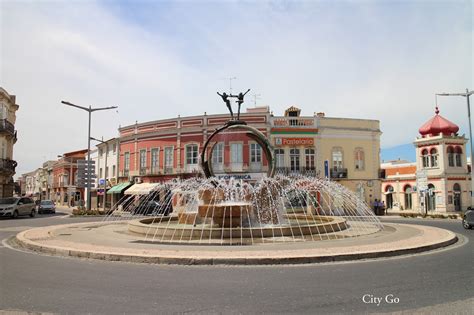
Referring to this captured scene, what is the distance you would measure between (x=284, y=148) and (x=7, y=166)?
30.3 meters

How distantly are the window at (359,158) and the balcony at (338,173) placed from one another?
5.71 ft

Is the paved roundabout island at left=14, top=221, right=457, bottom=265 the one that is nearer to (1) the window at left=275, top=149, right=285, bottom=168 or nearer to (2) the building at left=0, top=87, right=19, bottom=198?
(1) the window at left=275, top=149, right=285, bottom=168

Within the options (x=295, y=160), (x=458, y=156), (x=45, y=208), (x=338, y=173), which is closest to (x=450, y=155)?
(x=458, y=156)

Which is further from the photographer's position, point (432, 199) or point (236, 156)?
point (432, 199)

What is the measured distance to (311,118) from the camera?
4009cm

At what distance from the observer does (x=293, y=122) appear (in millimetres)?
40156

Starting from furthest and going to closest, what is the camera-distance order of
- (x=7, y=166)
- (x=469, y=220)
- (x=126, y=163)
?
1. (x=126, y=163)
2. (x=7, y=166)
3. (x=469, y=220)

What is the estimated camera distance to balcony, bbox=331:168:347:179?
39553mm

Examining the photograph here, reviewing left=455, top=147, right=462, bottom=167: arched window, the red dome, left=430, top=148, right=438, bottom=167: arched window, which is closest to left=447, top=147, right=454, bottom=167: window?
left=455, top=147, right=462, bottom=167: arched window

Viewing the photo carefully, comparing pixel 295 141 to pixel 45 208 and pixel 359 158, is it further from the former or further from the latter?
pixel 45 208

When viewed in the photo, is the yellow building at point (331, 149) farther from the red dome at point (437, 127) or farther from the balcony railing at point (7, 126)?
the balcony railing at point (7, 126)

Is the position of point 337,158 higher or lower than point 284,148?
lower

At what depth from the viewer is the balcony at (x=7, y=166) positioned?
3862 centimetres

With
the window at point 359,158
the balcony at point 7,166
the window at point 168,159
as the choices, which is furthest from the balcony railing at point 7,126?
the window at point 359,158
